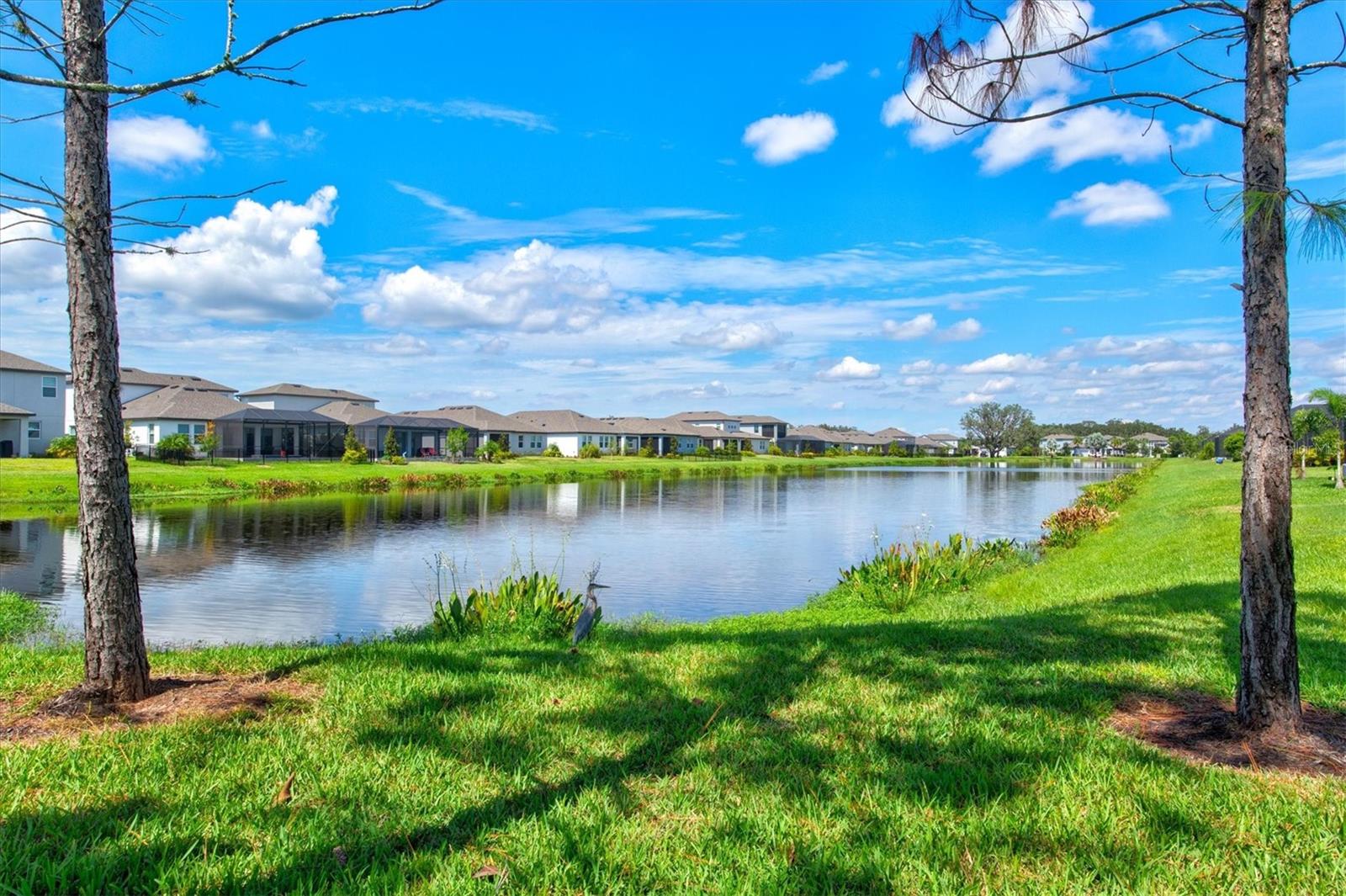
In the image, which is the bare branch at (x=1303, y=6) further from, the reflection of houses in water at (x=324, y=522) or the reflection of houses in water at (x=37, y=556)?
the reflection of houses in water at (x=37, y=556)

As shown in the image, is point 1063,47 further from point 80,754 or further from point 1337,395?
point 1337,395

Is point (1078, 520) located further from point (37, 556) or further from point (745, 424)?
point (745, 424)

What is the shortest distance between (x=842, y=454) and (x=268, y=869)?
11950 cm

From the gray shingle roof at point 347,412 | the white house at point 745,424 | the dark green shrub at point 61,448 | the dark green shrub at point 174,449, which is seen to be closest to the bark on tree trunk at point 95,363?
the dark green shrub at point 174,449

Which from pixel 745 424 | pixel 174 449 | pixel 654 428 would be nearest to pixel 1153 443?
pixel 745 424

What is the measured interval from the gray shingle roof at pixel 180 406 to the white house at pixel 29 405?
3.83m

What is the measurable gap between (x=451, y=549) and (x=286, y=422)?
3877 cm

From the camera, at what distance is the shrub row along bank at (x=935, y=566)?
11922 millimetres

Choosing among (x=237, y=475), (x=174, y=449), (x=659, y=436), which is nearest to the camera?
(x=237, y=475)

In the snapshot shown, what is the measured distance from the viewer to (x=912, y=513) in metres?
30.4

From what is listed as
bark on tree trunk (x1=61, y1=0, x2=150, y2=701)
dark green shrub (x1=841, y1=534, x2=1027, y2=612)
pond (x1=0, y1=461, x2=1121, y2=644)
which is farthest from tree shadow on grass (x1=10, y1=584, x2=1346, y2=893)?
pond (x1=0, y1=461, x2=1121, y2=644)

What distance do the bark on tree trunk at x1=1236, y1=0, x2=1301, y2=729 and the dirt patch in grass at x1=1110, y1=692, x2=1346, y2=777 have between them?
120mm

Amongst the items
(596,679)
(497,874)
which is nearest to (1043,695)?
(596,679)

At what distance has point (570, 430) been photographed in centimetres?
8531
